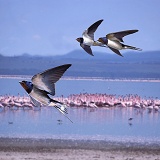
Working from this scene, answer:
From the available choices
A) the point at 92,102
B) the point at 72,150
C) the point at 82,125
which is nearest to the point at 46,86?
the point at 72,150

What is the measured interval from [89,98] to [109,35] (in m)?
9.09

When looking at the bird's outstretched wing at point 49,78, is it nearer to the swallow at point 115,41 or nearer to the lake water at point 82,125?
the swallow at point 115,41

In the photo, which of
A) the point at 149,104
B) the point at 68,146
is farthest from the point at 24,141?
the point at 149,104

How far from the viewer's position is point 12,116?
8.97 metres

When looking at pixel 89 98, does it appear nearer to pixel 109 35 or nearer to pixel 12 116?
pixel 12 116

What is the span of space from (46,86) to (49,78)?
2 cm

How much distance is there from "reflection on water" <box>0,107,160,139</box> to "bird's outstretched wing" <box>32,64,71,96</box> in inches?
254

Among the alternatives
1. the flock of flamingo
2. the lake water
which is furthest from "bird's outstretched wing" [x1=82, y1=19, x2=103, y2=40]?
the flock of flamingo

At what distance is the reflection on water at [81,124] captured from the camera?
7672 millimetres

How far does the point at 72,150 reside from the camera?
20.4ft

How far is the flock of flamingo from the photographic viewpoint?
982cm

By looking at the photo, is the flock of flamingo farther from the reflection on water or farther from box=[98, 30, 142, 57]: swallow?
box=[98, 30, 142, 57]: swallow

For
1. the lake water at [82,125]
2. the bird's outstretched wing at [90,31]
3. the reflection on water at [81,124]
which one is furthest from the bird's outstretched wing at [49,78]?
the reflection on water at [81,124]

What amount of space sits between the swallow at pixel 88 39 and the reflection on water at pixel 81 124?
21.0ft
